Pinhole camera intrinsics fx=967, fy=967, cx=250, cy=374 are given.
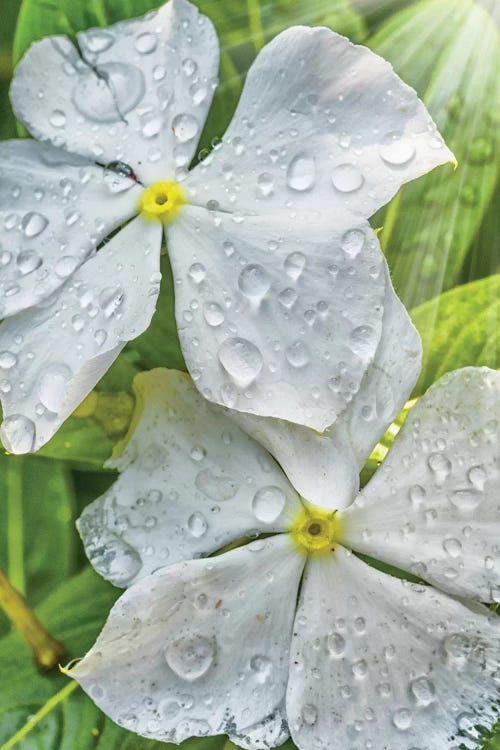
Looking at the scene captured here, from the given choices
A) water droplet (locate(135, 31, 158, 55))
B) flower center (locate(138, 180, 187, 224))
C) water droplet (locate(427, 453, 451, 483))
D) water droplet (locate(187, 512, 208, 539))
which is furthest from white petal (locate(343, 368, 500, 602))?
water droplet (locate(135, 31, 158, 55))

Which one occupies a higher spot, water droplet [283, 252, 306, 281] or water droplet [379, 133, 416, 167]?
water droplet [379, 133, 416, 167]

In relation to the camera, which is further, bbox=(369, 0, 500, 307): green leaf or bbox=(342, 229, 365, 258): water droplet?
bbox=(369, 0, 500, 307): green leaf

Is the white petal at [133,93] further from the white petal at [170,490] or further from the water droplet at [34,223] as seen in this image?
the white petal at [170,490]

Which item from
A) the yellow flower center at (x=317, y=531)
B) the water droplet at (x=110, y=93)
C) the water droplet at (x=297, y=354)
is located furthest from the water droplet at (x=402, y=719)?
the water droplet at (x=110, y=93)

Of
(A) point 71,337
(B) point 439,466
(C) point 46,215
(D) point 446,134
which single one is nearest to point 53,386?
(A) point 71,337

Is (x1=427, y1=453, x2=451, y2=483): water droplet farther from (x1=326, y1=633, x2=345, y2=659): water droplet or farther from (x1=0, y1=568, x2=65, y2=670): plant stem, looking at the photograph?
(x1=0, y1=568, x2=65, y2=670): plant stem

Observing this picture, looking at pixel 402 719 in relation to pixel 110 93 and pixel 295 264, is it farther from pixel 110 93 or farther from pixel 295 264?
pixel 110 93
